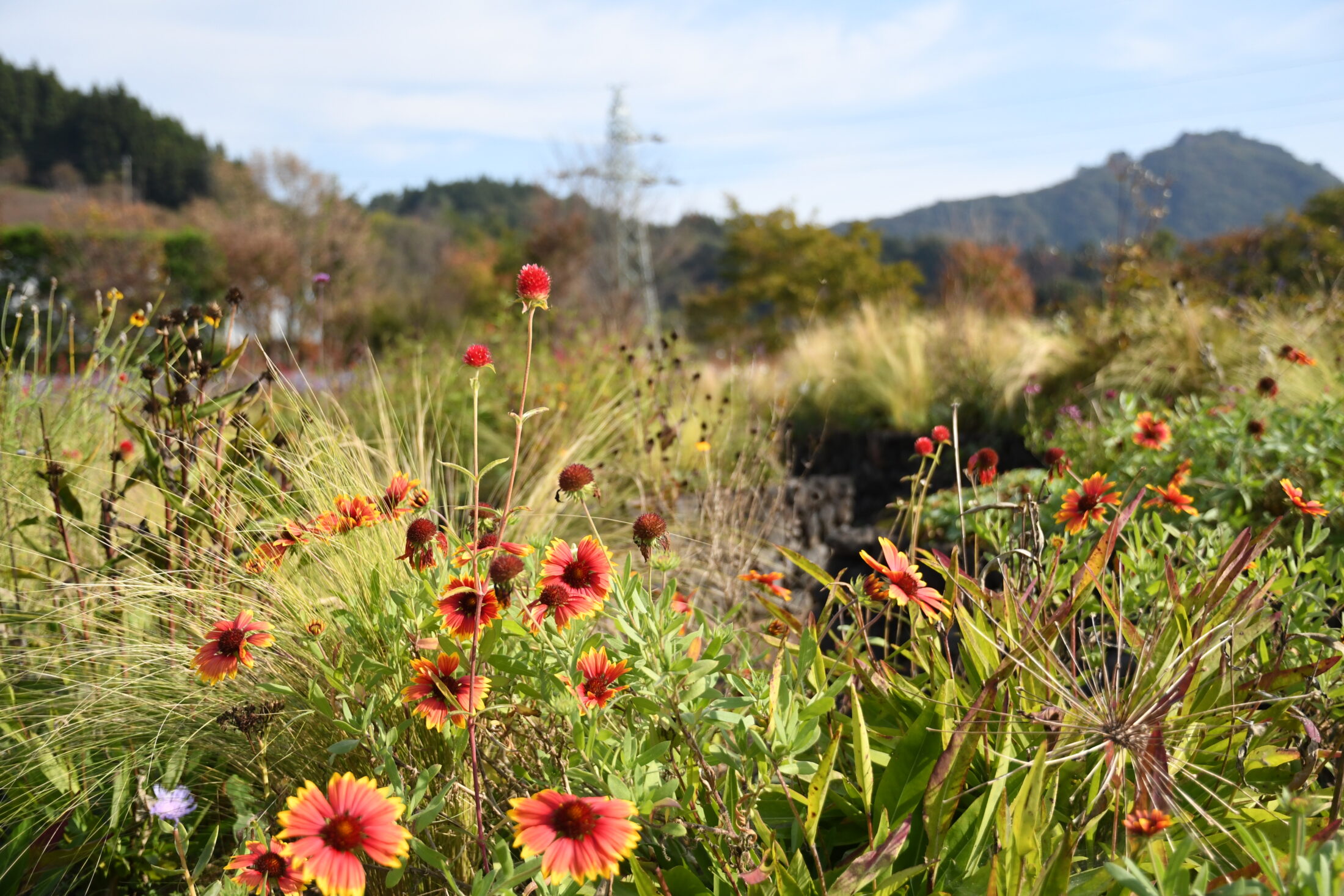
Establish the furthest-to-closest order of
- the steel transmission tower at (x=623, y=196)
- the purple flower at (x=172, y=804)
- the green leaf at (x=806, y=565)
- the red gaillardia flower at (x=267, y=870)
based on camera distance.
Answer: the steel transmission tower at (x=623, y=196) < the green leaf at (x=806, y=565) < the purple flower at (x=172, y=804) < the red gaillardia flower at (x=267, y=870)

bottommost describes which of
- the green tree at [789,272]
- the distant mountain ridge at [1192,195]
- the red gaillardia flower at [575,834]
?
the red gaillardia flower at [575,834]

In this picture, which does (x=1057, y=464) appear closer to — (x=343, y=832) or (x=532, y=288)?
(x=532, y=288)

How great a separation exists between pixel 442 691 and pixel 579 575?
21cm

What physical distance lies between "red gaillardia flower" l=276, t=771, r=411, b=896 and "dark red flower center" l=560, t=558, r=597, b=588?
312 millimetres

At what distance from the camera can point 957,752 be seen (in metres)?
1.10

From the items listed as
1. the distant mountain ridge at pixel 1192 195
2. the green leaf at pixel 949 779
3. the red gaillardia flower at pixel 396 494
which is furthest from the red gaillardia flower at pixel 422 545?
the distant mountain ridge at pixel 1192 195

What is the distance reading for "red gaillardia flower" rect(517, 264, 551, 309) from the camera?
1000 millimetres

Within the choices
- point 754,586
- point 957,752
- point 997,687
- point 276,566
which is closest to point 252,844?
point 276,566

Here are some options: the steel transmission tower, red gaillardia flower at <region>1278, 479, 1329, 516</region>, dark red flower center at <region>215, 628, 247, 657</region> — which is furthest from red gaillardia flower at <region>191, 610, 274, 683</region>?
the steel transmission tower

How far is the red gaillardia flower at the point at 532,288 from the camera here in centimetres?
100

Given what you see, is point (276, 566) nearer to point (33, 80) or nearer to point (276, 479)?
point (276, 479)

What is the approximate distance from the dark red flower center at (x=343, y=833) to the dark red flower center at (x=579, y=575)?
0.35 meters

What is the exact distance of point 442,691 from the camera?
984 mm

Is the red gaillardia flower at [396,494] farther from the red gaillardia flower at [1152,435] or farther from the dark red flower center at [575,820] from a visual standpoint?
the red gaillardia flower at [1152,435]
